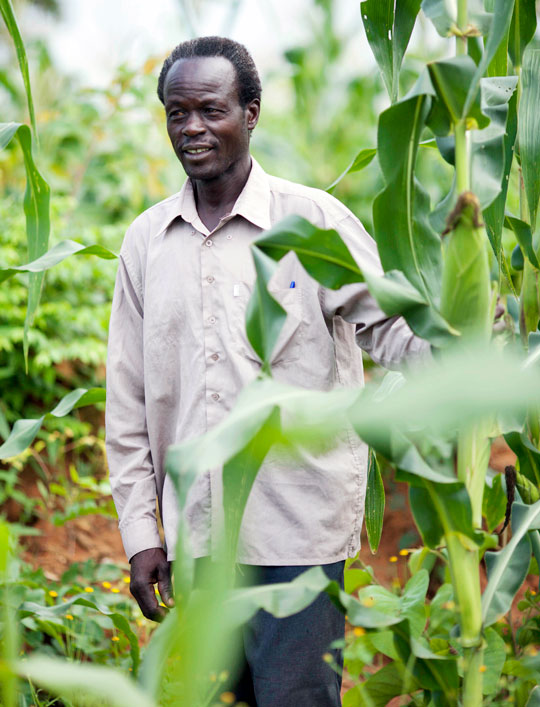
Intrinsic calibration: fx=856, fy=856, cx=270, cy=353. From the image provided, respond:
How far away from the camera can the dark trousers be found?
1.42 m

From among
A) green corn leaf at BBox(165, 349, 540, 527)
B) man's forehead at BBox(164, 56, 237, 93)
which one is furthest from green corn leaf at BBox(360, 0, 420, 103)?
green corn leaf at BBox(165, 349, 540, 527)

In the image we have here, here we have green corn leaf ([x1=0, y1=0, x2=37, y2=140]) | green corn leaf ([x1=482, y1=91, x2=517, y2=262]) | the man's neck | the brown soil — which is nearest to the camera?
green corn leaf ([x1=482, y1=91, x2=517, y2=262])

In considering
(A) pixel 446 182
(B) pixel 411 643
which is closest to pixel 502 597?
(B) pixel 411 643

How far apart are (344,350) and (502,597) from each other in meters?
0.52

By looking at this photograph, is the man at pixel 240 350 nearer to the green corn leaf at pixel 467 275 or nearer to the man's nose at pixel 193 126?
the man's nose at pixel 193 126

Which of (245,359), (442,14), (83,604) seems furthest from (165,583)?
(442,14)

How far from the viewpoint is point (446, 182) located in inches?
156

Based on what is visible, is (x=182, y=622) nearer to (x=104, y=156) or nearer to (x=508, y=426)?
(x=508, y=426)

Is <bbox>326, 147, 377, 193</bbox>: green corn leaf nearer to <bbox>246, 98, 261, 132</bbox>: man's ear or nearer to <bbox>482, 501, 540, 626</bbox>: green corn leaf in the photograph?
<bbox>246, 98, 261, 132</bbox>: man's ear

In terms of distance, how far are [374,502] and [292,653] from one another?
1.01 feet

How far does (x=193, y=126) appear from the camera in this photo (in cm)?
140

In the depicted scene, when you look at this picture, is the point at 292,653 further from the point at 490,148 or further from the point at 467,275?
the point at 490,148

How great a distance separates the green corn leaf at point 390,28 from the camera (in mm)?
1271

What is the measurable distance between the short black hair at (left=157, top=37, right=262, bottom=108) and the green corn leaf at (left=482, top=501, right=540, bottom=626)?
82cm
